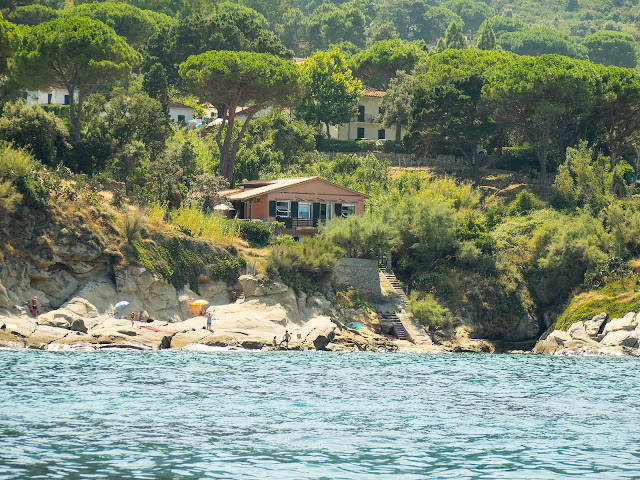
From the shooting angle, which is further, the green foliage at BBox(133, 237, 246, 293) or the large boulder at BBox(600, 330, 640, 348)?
the large boulder at BBox(600, 330, 640, 348)

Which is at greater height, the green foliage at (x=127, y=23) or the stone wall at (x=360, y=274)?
the green foliage at (x=127, y=23)

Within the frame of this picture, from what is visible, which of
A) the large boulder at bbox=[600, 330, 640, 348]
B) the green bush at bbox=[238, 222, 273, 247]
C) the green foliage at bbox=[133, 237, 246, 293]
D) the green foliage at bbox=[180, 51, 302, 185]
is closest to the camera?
the green foliage at bbox=[133, 237, 246, 293]

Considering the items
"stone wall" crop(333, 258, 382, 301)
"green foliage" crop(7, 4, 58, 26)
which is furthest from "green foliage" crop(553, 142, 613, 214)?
"green foliage" crop(7, 4, 58, 26)

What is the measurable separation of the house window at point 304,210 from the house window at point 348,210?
2691mm

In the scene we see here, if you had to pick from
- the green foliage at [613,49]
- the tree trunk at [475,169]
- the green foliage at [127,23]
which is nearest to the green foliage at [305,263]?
the tree trunk at [475,169]

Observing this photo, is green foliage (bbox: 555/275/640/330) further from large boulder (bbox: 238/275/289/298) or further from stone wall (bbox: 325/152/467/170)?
stone wall (bbox: 325/152/467/170)

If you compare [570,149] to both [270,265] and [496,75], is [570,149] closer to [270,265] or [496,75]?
[496,75]

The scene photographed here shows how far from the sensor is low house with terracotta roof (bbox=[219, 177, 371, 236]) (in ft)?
211

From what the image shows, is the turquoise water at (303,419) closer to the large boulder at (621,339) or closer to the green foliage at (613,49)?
the large boulder at (621,339)

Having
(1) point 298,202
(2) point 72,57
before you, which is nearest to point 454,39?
(1) point 298,202

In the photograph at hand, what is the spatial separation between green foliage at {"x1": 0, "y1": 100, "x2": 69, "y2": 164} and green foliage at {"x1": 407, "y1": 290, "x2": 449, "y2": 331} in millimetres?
24147

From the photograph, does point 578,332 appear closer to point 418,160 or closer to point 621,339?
point 621,339

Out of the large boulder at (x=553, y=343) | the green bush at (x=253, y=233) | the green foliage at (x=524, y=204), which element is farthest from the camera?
the green foliage at (x=524, y=204)

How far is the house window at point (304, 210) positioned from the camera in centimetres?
6525
